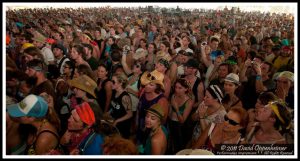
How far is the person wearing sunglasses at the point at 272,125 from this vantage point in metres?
4.19

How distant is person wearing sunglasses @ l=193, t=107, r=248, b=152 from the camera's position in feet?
14.4

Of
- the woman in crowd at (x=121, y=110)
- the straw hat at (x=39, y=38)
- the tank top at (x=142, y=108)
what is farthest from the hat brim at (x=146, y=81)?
the straw hat at (x=39, y=38)

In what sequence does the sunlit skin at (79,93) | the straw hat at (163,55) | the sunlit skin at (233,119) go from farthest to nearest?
the straw hat at (163,55), the sunlit skin at (79,93), the sunlit skin at (233,119)

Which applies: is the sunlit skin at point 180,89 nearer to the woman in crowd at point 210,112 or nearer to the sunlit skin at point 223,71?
the woman in crowd at point 210,112

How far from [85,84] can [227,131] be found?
2284mm

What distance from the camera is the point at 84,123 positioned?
166 inches

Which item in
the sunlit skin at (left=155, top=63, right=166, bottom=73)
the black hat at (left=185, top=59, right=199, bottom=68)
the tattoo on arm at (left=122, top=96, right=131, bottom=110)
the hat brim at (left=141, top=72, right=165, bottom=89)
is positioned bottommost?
the tattoo on arm at (left=122, top=96, right=131, bottom=110)

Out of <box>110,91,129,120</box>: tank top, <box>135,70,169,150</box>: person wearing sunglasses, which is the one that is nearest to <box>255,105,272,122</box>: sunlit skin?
<box>135,70,169,150</box>: person wearing sunglasses

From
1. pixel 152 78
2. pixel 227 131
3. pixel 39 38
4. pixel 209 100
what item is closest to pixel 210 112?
pixel 209 100

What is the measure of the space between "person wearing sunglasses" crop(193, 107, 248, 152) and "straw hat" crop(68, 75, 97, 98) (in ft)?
5.90

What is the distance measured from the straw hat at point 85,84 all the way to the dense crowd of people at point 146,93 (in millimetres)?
17

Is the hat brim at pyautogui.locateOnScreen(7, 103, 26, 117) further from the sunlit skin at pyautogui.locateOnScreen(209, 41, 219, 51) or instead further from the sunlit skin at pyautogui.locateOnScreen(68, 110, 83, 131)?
the sunlit skin at pyautogui.locateOnScreen(209, 41, 219, 51)

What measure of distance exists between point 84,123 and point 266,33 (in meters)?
6.16

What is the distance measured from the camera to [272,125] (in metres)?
4.22
